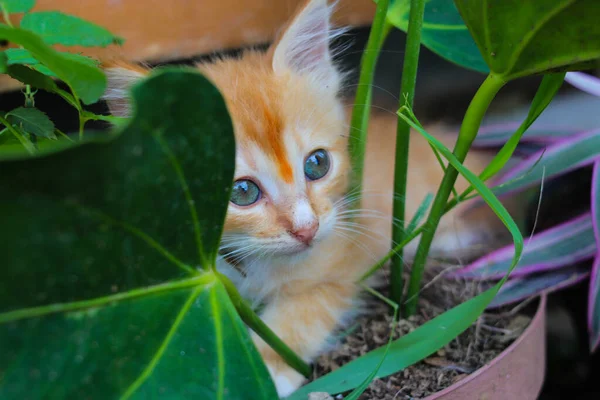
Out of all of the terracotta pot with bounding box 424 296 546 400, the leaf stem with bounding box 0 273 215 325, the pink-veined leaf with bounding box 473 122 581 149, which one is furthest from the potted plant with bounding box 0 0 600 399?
the pink-veined leaf with bounding box 473 122 581 149

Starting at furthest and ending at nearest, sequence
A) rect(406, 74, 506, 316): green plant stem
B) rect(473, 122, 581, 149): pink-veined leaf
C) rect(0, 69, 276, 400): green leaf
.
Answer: rect(473, 122, 581, 149): pink-veined leaf
rect(406, 74, 506, 316): green plant stem
rect(0, 69, 276, 400): green leaf

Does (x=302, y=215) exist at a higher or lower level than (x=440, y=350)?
higher

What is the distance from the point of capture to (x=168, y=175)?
0.39 metres

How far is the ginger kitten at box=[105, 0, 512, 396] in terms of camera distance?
0.75 m

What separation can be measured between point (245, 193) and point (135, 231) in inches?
14.8

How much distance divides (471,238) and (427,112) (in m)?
0.33

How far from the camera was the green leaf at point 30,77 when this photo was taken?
0.50 meters

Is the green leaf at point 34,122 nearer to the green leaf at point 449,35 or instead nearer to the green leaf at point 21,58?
the green leaf at point 21,58

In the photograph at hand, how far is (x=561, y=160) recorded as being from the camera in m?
0.97

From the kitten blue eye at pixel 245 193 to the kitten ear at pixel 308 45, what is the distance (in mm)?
233

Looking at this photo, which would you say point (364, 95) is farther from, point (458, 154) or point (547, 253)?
point (547, 253)

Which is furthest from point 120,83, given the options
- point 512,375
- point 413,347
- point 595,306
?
point 595,306

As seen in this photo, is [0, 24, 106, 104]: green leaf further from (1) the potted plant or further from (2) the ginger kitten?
(2) the ginger kitten

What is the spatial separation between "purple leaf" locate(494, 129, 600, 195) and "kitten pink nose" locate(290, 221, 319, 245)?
0.41m
